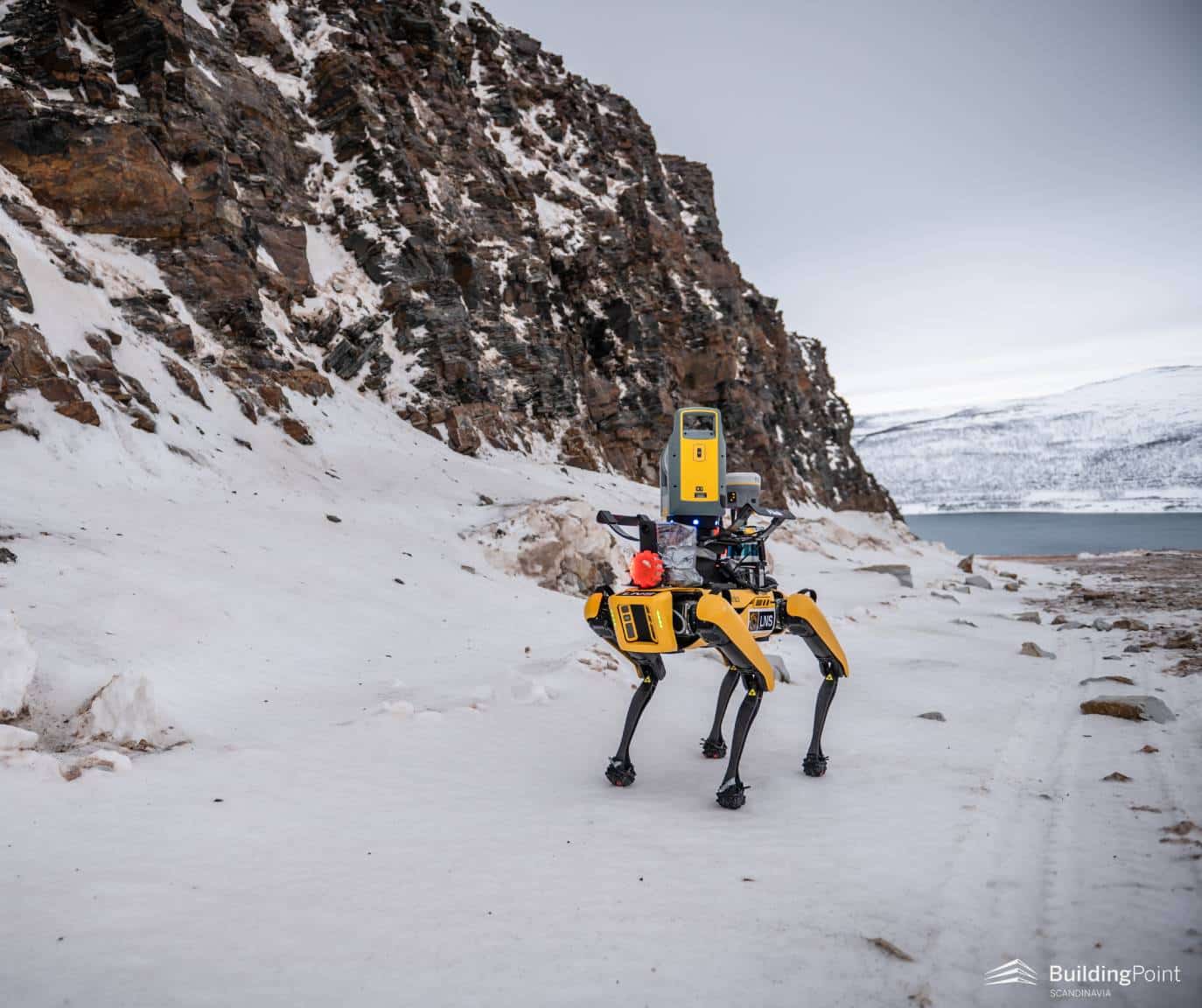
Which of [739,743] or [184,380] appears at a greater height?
[184,380]

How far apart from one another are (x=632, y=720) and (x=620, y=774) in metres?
0.41

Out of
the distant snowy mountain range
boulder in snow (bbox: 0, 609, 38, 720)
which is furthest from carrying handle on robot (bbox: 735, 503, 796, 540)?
the distant snowy mountain range

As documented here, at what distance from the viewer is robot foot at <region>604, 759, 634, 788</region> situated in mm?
5559

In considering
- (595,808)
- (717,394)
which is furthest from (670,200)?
(595,808)

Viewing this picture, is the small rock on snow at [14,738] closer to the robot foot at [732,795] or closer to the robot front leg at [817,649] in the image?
the robot foot at [732,795]

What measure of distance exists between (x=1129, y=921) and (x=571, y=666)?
21.1 feet

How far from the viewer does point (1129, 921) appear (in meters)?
3.46

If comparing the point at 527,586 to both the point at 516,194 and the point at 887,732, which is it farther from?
the point at 516,194

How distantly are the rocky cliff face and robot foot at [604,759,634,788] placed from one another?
1090 cm

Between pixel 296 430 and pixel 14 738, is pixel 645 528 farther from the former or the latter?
pixel 296 430

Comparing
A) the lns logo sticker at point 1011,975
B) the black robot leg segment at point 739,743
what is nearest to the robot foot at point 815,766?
the black robot leg segment at point 739,743

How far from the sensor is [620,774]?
556 cm

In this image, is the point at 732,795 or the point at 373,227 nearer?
the point at 732,795

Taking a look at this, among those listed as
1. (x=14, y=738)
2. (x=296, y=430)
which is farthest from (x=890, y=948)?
(x=296, y=430)
